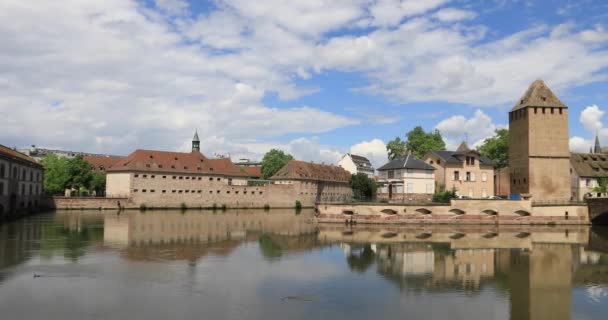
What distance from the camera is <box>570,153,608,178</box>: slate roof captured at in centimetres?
5609

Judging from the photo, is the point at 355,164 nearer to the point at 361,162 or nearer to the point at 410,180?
the point at 361,162

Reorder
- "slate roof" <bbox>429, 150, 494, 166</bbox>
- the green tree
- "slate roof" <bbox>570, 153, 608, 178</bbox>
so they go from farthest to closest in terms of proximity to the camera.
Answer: the green tree → "slate roof" <bbox>429, 150, 494, 166</bbox> → "slate roof" <bbox>570, 153, 608, 178</bbox>

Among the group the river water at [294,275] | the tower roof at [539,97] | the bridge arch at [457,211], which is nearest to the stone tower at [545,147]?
the tower roof at [539,97]

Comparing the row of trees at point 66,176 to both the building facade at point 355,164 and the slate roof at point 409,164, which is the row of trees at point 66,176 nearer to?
the slate roof at point 409,164

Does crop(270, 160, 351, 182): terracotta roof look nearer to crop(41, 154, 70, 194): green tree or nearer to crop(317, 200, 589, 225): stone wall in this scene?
crop(41, 154, 70, 194): green tree

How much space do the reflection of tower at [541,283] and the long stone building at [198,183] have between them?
39.5 metres

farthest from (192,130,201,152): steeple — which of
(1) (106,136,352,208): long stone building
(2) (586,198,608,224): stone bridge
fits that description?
(2) (586,198,608,224): stone bridge

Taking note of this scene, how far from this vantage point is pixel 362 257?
86.8 feet

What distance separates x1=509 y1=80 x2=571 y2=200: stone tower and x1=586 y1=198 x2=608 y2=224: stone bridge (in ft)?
17.5

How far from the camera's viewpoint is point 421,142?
261 feet

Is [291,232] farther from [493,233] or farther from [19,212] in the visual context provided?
[19,212]

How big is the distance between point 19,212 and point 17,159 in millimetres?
5219

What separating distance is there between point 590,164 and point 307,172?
3910 cm

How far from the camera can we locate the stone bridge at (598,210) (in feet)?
145
